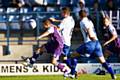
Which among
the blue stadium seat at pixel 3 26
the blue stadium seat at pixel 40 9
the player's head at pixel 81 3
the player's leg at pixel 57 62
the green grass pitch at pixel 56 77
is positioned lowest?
the green grass pitch at pixel 56 77

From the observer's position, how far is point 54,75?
50.7 feet

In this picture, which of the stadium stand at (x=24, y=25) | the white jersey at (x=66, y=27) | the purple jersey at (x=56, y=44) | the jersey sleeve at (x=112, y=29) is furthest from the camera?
the stadium stand at (x=24, y=25)

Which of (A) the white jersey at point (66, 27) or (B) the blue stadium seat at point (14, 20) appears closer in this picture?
(A) the white jersey at point (66, 27)

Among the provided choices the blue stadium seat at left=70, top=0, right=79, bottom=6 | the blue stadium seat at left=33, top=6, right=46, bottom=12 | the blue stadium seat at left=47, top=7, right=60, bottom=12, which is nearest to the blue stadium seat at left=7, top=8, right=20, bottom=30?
the blue stadium seat at left=33, top=6, right=46, bottom=12

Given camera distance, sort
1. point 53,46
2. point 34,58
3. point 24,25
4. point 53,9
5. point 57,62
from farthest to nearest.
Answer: point 53,9
point 24,25
point 34,58
point 53,46
point 57,62

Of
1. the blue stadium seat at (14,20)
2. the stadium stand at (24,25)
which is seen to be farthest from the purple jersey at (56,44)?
the blue stadium seat at (14,20)

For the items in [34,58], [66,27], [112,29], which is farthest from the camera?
[112,29]

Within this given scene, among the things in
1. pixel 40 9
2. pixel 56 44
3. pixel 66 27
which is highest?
pixel 40 9

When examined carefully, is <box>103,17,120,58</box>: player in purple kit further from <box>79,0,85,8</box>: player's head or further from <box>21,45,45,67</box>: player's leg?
<box>21,45,45,67</box>: player's leg

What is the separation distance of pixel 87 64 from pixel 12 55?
2.66 m

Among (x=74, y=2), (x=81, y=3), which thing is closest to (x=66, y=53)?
(x=81, y=3)

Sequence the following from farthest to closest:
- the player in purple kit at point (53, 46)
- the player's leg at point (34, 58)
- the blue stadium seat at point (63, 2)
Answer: the blue stadium seat at point (63, 2) → the player's leg at point (34, 58) → the player in purple kit at point (53, 46)

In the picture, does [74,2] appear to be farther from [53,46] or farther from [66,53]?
[53,46]

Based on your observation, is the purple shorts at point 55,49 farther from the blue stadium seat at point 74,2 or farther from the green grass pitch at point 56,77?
the blue stadium seat at point 74,2
